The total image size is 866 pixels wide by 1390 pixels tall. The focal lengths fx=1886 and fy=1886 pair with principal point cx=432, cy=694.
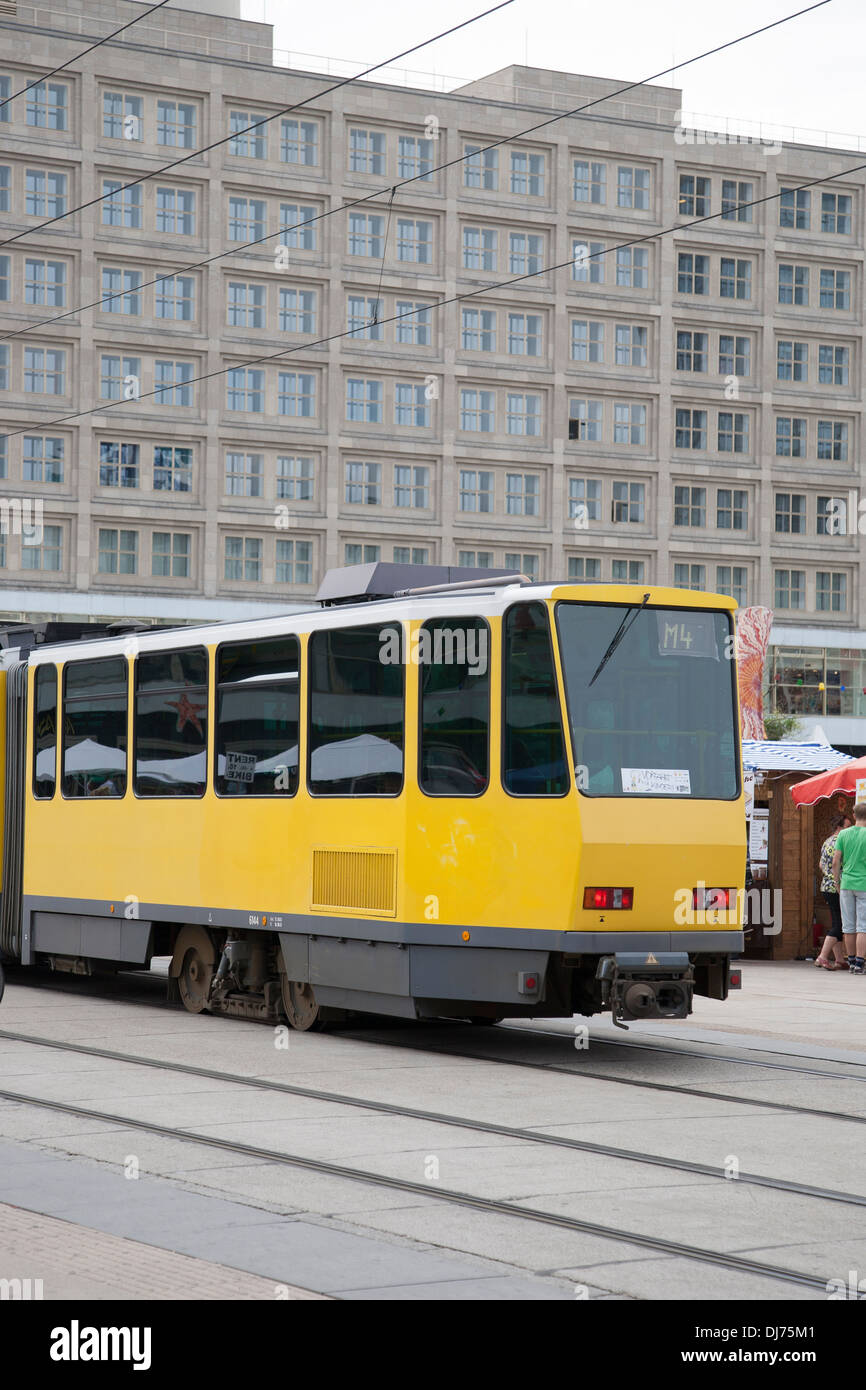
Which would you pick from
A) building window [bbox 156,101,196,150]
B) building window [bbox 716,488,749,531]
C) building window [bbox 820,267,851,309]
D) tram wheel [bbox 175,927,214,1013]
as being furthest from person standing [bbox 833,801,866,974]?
building window [bbox 820,267,851,309]

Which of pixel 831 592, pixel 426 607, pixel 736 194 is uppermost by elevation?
pixel 736 194

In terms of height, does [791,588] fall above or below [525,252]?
below

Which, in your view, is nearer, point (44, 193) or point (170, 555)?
point (44, 193)

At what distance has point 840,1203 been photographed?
314 inches

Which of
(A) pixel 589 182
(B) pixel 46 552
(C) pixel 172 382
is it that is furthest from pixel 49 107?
(A) pixel 589 182

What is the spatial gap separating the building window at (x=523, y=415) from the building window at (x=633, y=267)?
6554mm

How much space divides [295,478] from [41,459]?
9747mm

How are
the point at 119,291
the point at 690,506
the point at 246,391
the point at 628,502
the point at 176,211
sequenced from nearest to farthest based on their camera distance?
the point at 119,291
the point at 176,211
the point at 246,391
the point at 628,502
the point at 690,506

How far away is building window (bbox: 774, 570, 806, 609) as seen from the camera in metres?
82.6

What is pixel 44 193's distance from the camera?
68.7m

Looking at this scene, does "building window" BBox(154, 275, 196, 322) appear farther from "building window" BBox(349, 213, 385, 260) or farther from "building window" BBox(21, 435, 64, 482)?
"building window" BBox(349, 213, 385, 260)

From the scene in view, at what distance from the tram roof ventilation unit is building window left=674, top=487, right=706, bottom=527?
6644 cm

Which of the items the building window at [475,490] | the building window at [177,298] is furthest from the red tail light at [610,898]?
the building window at [475,490]

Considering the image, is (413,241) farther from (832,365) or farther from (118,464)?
(832,365)
